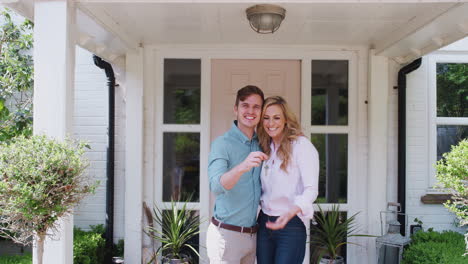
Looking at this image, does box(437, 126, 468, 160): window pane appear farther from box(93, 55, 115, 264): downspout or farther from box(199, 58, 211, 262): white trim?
box(93, 55, 115, 264): downspout

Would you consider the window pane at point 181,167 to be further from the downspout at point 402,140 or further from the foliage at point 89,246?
the downspout at point 402,140

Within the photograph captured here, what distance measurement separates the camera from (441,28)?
11.8 ft

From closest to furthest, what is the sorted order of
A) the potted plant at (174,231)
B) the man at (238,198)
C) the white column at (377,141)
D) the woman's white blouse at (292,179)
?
the woman's white blouse at (292,179), the man at (238,198), the potted plant at (174,231), the white column at (377,141)

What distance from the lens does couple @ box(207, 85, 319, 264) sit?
254cm

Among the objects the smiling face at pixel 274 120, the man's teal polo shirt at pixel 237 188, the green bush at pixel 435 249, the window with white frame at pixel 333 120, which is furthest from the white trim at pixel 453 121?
the man's teal polo shirt at pixel 237 188

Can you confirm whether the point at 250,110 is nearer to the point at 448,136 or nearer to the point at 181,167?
the point at 181,167

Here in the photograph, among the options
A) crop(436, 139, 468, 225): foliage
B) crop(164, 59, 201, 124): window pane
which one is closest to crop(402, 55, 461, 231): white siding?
crop(436, 139, 468, 225): foliage

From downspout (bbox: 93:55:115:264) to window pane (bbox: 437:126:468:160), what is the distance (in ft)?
12.4

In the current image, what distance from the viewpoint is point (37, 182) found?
2494 millimetres

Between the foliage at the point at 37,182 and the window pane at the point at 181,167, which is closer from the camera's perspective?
the foliage at the point at 37,182

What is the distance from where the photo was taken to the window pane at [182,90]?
489 cm

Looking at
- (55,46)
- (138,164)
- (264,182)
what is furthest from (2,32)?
(264,182)

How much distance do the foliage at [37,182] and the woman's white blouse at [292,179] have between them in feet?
3.81

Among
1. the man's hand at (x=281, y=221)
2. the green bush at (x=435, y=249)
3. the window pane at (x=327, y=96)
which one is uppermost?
the window pane at (x=327, y=96)
